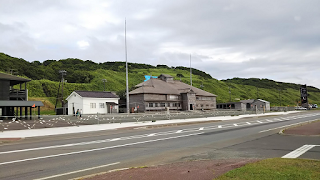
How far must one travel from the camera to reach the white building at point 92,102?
52219 millimetres

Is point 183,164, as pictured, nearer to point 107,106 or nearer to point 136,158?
point 136,158

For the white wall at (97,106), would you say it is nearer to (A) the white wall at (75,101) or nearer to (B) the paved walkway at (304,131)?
(A) the white wall at (75,101)

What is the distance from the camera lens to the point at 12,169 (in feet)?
28.2

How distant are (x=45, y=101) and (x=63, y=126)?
127 feet

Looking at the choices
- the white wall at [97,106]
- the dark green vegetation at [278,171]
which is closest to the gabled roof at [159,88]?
the white wall at [97,106]

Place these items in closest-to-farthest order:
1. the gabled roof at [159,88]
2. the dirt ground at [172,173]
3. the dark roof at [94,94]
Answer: the dirt ground at [172,173], the dark roof at [94,94], the gabled roof at [159,88]

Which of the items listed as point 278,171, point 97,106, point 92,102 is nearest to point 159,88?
point 97,106

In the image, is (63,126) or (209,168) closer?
(209,168)

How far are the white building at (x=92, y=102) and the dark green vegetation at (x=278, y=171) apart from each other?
4608 cm

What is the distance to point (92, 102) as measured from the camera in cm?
5359

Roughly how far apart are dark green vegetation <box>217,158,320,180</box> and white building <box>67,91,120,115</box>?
46.1 m

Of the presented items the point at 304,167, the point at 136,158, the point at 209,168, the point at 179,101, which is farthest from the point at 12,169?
the point at 179,101

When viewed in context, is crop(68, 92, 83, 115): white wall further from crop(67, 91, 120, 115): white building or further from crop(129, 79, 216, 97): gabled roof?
crop(129, 79, 216, 97): gabled roof

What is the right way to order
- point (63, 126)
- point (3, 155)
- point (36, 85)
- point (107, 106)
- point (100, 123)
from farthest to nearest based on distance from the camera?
1. point (36, 85)
2. point (107, 106)
3. point (100, 123)
4. point (63, 126)
5. point (3, 155)
